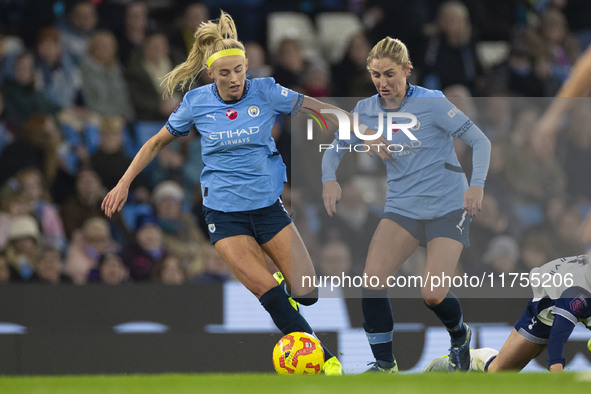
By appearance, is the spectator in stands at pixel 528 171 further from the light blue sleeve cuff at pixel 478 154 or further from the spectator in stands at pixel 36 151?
the spectator in stands at pixel 36 151

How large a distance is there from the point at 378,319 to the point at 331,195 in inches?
35.2

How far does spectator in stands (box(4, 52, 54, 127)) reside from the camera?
35.4 feet

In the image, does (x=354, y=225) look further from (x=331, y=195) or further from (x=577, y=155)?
(x=577, y=155)

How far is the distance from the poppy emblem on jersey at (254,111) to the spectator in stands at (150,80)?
14.1ft

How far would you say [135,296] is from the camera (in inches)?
373

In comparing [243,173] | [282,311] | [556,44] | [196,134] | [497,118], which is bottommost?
→ [282,311]

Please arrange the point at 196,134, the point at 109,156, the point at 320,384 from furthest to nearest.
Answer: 1. the point at 196,134
2. the point at 109,156
3. the point at 320,384

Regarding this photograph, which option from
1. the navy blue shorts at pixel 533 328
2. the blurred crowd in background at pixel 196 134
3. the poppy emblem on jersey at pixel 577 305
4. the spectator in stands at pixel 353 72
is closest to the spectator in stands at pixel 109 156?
the blurred crowd in background at pixel 196 134

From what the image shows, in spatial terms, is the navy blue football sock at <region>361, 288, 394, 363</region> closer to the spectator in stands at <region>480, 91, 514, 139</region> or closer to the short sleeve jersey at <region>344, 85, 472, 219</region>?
the short sleeve jersey at <region>344, 85, 472, 219</region>

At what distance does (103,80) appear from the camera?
11109 millimetres

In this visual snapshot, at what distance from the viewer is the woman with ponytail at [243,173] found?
688 cm

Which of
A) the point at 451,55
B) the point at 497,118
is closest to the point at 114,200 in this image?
the point at 497,118

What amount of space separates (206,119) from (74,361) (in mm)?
3288

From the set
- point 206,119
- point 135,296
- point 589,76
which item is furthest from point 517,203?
point 589,76
